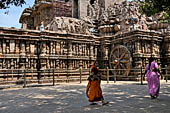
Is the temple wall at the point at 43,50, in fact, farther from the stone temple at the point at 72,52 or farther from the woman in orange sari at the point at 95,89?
the woman in orange sari at the point at 95,89

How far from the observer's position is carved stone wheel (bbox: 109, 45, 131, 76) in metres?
14.1

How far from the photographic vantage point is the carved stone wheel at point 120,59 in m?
14.1

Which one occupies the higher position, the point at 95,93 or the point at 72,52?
the point at 72,52

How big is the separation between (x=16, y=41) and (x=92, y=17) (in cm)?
1643

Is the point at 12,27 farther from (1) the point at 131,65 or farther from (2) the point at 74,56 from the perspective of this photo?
(1) the point at 131,65

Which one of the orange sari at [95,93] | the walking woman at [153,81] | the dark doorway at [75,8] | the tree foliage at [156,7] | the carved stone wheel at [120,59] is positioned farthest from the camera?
the dark doorway at [75,8]

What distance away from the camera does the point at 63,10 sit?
3222cm

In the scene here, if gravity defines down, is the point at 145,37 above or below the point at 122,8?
below

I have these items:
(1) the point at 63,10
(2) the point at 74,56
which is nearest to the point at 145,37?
(2) the point at 74,56

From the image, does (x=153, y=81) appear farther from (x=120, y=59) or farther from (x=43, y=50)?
(x=43, y=50)

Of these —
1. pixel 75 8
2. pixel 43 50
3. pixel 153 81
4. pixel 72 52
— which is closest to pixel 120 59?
pixel 72 52

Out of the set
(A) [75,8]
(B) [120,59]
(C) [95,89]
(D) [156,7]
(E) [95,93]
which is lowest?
(E) [95,93]

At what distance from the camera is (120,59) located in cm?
1466

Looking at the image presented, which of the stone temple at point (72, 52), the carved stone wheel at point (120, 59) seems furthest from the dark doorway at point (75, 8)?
the carved stone wheel at point (120, 59)
